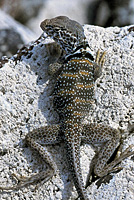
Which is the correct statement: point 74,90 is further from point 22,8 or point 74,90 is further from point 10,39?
point 22,8

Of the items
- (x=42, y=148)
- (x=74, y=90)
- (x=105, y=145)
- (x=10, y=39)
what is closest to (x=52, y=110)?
(x=74, y=90)

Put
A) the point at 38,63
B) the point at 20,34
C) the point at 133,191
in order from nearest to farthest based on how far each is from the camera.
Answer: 1. the point at 133,191
2. the point at 38,63
3. the point at 20,34

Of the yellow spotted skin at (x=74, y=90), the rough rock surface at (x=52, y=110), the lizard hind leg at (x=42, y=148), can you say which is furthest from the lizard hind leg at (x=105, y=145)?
the lizard hind leg at (x=42, y=148)

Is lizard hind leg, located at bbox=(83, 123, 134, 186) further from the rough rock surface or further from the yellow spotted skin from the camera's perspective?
the yellow spotted skin

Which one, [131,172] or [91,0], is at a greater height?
[91,0]

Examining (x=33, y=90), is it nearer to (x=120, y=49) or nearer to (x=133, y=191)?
(x=120, y=49)

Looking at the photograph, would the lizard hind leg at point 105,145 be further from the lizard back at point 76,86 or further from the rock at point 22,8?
the rock at point 22,8

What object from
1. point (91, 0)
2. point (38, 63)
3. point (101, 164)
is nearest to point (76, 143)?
point (101, 164)

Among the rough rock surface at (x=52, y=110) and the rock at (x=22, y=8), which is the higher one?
the rock at (x=22, y=8)
